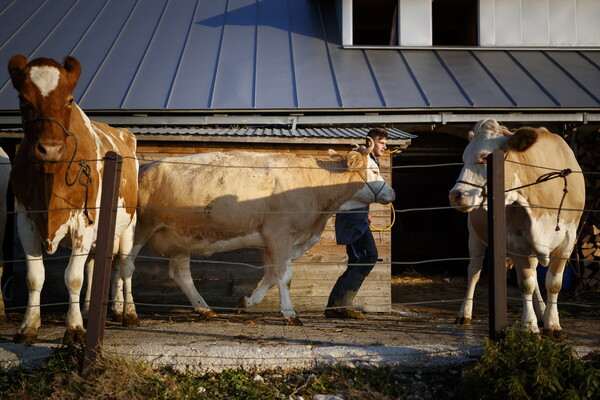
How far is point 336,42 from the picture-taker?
12641mm

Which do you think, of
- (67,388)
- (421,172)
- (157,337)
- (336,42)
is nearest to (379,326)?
(157,337)

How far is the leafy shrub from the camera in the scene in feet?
12.6

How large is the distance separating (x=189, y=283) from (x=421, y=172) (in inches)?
354

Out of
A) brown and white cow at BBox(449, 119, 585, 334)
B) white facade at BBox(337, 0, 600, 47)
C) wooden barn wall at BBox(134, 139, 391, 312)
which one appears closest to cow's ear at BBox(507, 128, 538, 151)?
brown and white cow at BBox(449, 119, 585, 334)

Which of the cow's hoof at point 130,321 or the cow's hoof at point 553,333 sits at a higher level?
the cow's hoof at point 553,333

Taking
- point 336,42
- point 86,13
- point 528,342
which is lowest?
point 528,342

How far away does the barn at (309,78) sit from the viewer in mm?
8688

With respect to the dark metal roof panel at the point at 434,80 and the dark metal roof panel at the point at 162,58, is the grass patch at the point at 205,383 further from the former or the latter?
the dark metal roof panel at the point at 434,80

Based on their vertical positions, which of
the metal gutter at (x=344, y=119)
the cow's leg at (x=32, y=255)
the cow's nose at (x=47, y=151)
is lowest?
the cow's leg at (x=32, y=255)

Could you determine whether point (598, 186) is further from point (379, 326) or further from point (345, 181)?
point (379, 326)

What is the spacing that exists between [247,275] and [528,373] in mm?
5172

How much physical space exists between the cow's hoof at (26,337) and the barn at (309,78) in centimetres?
346

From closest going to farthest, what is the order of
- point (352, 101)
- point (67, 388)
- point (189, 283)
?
point (67, 388) < point (189, 283) < point (352, 101)

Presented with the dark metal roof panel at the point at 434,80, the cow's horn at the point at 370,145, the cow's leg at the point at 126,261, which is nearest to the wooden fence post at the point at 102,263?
the cow's leg at the point at 126,261
